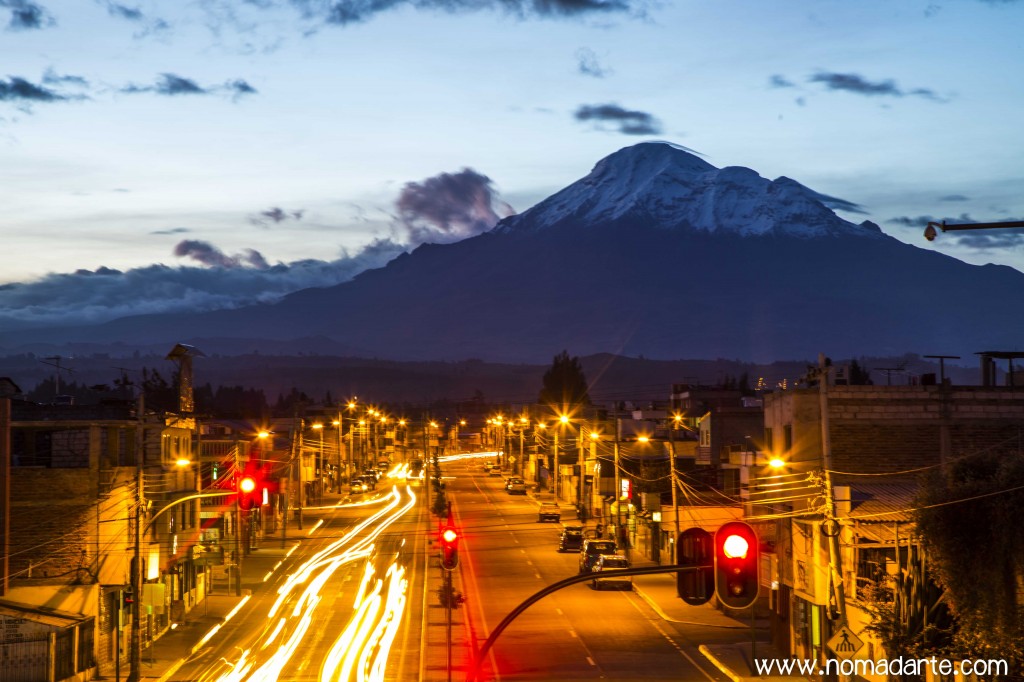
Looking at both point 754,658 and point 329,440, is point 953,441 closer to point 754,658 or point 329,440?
point 754,658

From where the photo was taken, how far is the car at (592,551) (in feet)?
235

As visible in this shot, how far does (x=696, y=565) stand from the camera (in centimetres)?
2181

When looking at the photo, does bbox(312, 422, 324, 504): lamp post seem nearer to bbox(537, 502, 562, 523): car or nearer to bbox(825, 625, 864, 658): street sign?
bbox(537, 502, 562, 523): car

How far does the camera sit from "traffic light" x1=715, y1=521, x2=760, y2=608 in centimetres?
2105

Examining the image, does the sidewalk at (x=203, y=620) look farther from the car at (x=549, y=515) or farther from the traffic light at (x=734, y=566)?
the traffic light at (x=734, y=566)


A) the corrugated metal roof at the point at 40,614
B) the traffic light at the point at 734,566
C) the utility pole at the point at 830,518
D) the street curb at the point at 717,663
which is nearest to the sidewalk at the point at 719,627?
the street curb at the point at 717,663

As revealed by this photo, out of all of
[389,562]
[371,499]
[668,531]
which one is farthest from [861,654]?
[371,499]

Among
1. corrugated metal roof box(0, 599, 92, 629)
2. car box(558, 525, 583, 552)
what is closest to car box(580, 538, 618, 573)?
car box(558, 525, 583, 552)

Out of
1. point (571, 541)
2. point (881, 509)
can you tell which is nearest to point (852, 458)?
point (881, 509)

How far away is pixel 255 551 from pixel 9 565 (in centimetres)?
4130

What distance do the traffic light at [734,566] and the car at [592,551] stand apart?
4995 centimetres

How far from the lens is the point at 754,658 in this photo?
162 ft

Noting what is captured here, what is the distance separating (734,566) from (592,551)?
5387 cm

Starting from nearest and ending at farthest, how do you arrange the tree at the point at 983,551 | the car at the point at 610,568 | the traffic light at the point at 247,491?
the tree at the point at 983,551 → the traffic light at the point at 247,491 → the car at the point at 610,568
